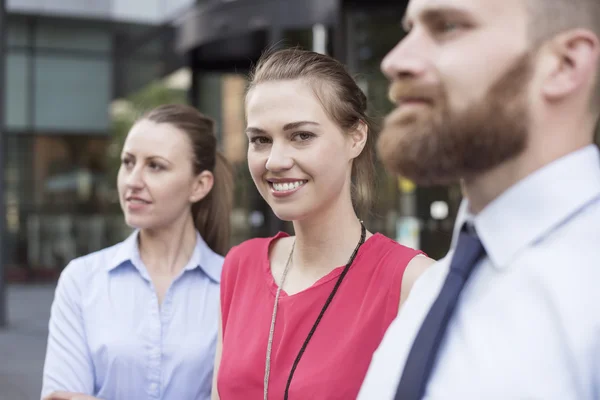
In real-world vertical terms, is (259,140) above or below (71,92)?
below

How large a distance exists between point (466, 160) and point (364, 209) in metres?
1.37

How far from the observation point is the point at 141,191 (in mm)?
2787

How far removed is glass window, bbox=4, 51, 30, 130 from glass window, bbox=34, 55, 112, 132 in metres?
0.23

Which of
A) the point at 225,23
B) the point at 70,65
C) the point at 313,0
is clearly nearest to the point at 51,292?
the point at 70,65

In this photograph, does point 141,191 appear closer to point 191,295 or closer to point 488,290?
point 191,295

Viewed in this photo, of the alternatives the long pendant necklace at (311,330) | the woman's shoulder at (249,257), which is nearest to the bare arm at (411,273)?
the long pendant necklace at (311,330)

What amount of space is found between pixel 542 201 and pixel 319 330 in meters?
0.94

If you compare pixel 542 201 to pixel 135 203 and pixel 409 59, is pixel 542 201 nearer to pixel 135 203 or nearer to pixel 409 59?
pixel 409 59

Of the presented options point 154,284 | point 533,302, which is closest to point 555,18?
point 533,302

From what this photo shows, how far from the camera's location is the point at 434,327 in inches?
43.8

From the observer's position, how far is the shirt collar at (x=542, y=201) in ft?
3.51

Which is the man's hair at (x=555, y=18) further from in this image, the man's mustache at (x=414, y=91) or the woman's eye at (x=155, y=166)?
the woman's eye at (x=155, y=166)

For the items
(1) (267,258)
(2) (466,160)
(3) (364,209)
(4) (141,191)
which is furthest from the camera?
(4) (141,191)

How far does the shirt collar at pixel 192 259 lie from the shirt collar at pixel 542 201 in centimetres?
191
